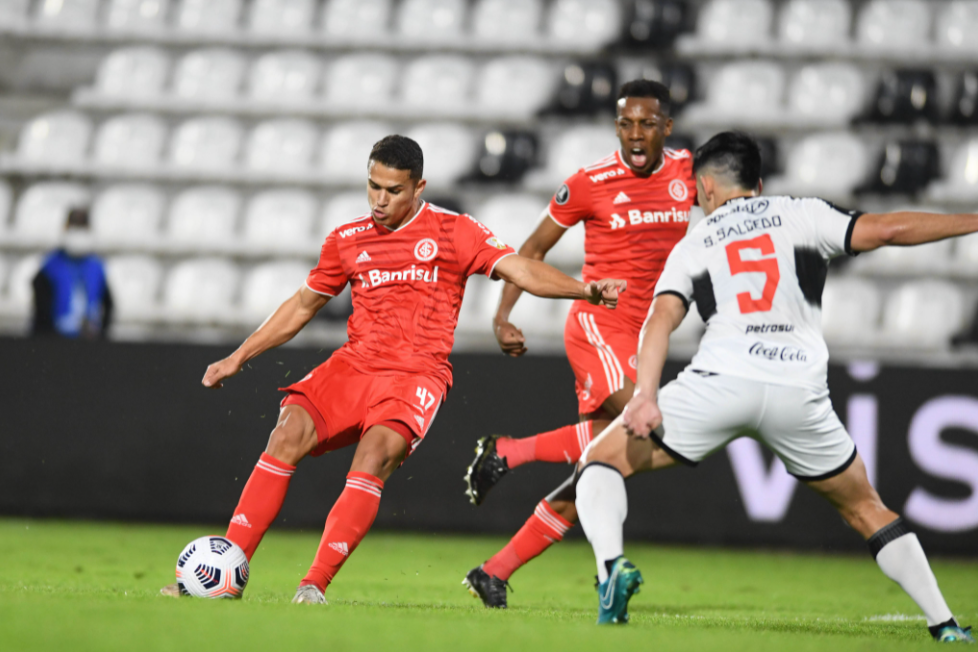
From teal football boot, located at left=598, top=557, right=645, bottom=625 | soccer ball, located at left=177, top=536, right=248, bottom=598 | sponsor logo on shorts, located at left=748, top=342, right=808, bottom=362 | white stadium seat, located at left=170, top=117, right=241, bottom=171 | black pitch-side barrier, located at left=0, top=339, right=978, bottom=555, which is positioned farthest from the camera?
white stadium seat, located at left=170, top=117, right=241, bottom=171

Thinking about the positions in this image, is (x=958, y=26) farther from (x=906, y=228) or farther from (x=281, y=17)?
(x=906, y=228)

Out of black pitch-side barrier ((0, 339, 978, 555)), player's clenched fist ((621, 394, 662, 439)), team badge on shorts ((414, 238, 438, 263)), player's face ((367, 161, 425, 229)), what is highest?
player's face ((367, 161, 425, 229))

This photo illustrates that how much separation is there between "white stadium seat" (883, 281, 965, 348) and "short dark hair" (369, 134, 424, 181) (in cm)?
755

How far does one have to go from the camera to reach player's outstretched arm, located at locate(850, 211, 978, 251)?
409cm

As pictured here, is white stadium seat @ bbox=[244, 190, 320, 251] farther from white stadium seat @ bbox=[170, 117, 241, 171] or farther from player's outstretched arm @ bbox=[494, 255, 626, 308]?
player's outstretched arm @ bbox=[494, 255, 626, 308]

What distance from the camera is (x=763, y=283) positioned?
419 cm

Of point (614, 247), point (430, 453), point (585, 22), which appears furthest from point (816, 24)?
point (614, 247)

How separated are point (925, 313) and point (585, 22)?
17.2 feet

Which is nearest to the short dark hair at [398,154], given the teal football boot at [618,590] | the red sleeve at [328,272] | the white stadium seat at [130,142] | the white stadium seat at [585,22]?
the red sleeve at [328,272]

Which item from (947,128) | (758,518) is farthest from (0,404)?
(947,128)

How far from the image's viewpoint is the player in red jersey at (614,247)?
19.0 ft

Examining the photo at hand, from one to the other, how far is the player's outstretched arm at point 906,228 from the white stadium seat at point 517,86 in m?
9.17

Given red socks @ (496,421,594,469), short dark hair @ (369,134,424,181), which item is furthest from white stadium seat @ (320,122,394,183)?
short dark hair @ (369,134,424,181)

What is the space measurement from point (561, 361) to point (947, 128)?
627 centimetres
